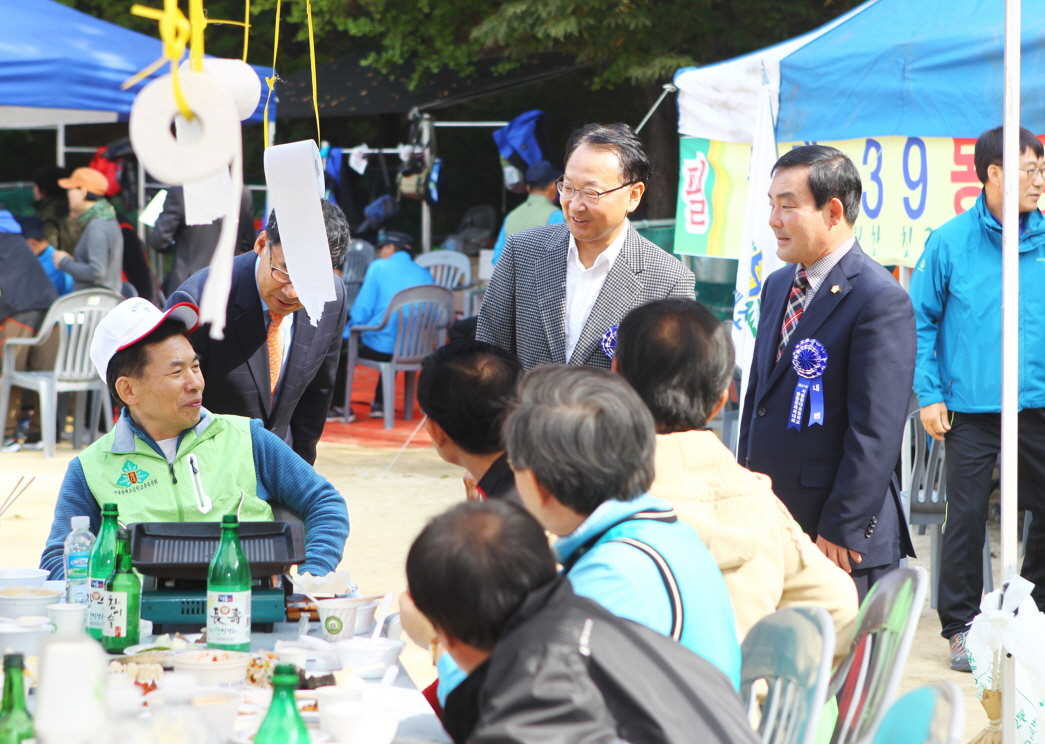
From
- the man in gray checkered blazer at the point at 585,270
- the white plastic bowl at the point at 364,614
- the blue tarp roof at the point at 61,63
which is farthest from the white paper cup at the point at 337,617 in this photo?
the blue tarp roof at the point at 61,63

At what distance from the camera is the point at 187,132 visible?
1.64 m

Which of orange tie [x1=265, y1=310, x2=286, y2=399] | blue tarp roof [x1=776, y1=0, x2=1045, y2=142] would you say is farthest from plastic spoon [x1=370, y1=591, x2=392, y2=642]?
blue tarp roof [x1=776, y1=0, x2=1045, y2=142]

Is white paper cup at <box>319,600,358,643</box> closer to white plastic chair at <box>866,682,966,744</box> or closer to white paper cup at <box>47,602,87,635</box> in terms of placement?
white paper cup at <box>47,602,87,635</box>

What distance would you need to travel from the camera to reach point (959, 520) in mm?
4527

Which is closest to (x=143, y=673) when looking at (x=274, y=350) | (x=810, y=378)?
(x=274, y=350)

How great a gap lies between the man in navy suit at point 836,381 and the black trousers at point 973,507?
44.1 inches

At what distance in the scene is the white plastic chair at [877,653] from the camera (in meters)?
2.01

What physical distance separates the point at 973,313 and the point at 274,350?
2.58 metres

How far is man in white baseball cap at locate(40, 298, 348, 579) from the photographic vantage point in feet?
9.73

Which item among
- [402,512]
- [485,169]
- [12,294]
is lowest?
[402,512]

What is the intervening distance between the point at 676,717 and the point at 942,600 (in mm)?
3345

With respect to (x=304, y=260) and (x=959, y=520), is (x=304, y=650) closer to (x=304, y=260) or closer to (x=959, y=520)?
(x=304, y=260)

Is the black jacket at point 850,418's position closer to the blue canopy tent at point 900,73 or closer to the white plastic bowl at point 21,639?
the blue canopy tent at point 900,73

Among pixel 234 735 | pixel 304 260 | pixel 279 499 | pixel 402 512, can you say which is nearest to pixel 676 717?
pixel 234 735
